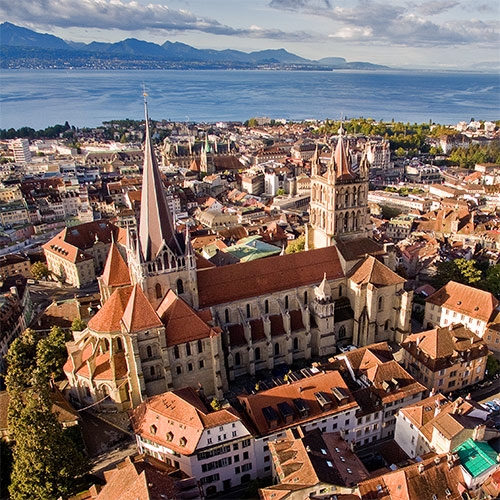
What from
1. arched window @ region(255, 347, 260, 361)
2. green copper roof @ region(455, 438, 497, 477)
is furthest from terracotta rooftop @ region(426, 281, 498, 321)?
arched window @ region(255, 347, 260, 361)

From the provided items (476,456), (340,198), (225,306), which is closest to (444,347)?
(476,456)

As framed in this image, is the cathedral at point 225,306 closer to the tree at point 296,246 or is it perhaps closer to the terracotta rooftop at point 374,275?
the terracotta rooftop at point 374,275

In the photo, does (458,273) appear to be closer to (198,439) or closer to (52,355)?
(198,439)

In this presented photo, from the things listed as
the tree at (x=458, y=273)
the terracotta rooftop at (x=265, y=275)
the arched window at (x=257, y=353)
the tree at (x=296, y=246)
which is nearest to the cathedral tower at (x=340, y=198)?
the terracotta rooftop at (x=265, y=275)

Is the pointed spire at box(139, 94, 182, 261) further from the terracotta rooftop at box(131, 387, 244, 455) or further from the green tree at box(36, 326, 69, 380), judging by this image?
the green tree at box(36, 326, 69, 380)

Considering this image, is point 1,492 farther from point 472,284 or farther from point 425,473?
point 472,284

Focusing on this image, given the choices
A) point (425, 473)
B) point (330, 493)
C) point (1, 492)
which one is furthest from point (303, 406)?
point (1, 492)
